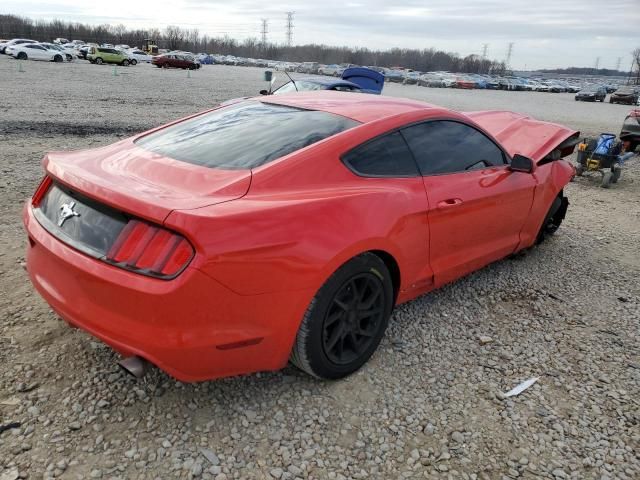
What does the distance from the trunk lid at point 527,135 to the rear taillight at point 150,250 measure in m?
3.36

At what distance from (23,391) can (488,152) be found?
133 inches

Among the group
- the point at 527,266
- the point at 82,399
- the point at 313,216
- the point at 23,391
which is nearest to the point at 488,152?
the point at 527,266

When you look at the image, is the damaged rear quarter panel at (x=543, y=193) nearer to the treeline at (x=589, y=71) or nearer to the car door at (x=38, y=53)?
the car door at (x=38, y=53)

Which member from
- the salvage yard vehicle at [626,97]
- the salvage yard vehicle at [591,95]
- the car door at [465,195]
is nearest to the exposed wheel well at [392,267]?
the car door at [465,195]

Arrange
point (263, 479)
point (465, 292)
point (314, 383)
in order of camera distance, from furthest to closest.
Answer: point (465, 292), point (314, 383), point (263, 479)

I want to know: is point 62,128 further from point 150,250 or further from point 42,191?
point 150,250

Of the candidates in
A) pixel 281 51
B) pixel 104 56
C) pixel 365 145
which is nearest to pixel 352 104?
pixel 365 145

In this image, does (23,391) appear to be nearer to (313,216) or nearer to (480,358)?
(313,216)

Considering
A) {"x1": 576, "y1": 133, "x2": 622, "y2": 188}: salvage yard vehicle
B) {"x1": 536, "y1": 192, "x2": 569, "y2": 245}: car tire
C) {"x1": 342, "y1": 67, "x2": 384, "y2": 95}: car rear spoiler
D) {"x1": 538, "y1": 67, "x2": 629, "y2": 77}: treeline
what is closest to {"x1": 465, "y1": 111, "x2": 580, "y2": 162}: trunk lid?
{"x1": 536, "y1": 192, "x2": 569, "y2": 245}: car tire

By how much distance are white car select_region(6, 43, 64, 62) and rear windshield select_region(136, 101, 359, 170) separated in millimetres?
45046

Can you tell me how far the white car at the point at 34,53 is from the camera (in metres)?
39.6

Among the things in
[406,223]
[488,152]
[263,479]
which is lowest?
[263,479]

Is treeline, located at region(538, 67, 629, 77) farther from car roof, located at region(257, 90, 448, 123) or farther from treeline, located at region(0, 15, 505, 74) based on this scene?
car roof, located at region(257, 90, 448, 123)

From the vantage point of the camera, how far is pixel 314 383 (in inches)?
109
